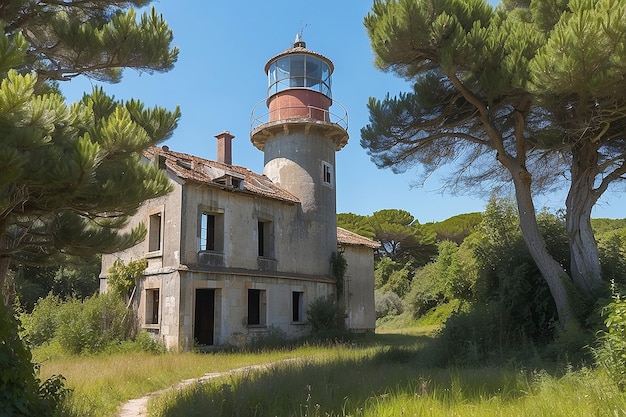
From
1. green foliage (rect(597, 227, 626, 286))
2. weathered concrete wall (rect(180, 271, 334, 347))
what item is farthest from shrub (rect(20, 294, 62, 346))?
green foliage (rect(597, 227, 626, 286))

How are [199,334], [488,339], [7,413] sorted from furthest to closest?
[199,334]
[488,339]
[7,413]

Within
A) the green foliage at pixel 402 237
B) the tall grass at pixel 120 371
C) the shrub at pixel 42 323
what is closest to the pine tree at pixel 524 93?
the tall grass at pixel 120 371

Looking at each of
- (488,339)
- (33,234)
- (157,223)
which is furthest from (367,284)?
(33,234)

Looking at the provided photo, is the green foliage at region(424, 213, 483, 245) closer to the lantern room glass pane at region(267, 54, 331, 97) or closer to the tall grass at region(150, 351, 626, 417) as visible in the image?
the lantern room glass pane at region(267, 54, 331, 97)

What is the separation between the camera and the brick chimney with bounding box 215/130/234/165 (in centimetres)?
1983

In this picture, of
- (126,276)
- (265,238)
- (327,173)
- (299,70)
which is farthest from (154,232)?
(299,70)

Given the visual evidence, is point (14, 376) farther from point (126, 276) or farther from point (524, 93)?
point (126, 276)

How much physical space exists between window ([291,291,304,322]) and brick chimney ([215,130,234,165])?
19.5ft

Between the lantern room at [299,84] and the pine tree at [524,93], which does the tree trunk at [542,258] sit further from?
Answer: the lantern room at [299,84]

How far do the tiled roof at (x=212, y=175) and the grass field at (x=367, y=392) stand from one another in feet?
23.6

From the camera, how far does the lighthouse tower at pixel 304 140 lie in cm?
1886

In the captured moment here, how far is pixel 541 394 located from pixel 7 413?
545cm

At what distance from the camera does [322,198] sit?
19.3 meters

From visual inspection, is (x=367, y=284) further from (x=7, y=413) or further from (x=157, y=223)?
(x=7, y=413)
